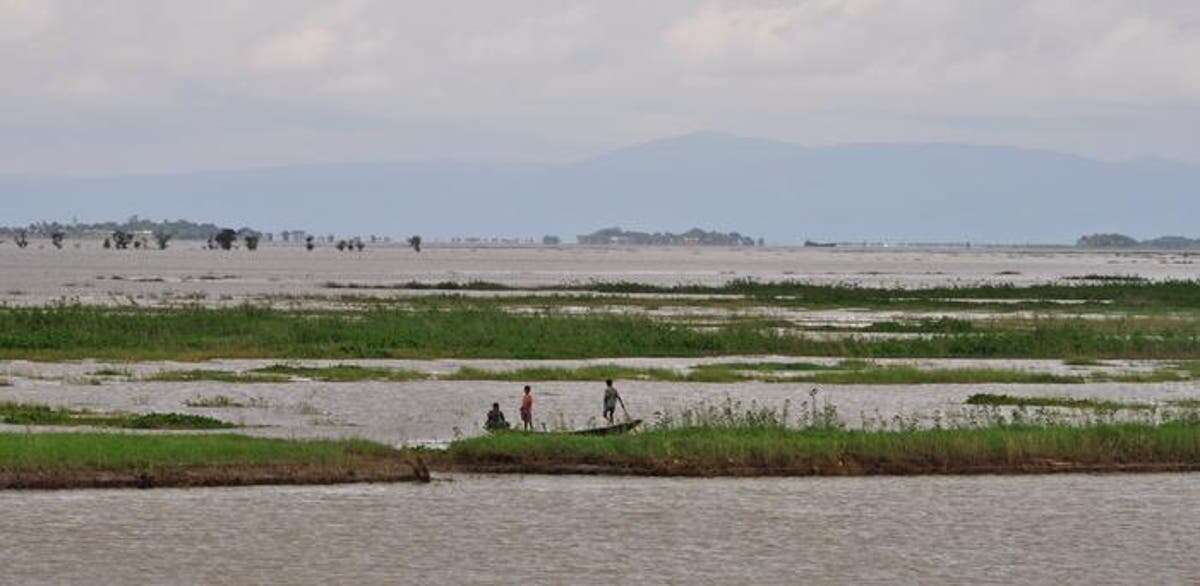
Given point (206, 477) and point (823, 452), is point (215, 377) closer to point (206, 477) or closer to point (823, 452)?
point (206, 477)

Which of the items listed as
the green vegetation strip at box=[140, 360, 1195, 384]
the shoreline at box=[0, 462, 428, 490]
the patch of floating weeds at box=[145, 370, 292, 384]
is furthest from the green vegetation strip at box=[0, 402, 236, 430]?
the green vegetation strip at box=[140, 360, 1195, 384]

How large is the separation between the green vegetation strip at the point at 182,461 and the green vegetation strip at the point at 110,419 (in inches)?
140

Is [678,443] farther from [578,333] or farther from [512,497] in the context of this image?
[578,333]

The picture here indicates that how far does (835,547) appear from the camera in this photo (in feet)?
93.7

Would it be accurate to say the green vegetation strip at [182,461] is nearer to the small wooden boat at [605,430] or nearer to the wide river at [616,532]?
the wide river at [616,532]

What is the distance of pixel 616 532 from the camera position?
29.3 m

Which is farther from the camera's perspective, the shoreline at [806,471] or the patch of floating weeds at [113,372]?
the patch of floating weeds at [113,372]

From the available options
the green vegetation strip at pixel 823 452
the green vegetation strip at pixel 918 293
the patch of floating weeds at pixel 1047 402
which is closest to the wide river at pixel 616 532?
the green vegetation strip at pixel 823 452

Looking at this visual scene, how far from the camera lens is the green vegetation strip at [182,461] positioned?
3155cm

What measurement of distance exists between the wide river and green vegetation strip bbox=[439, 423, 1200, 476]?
2.10 ft

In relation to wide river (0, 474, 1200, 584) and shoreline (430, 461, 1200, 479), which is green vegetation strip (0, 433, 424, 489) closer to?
wide river (0, 474, 1200, 584)

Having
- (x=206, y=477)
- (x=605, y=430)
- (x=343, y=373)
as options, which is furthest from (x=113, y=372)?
(x=206, y=477)

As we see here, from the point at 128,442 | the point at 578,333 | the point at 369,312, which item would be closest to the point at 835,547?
the point at 128,442

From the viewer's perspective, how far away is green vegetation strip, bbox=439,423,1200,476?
34688 mm
